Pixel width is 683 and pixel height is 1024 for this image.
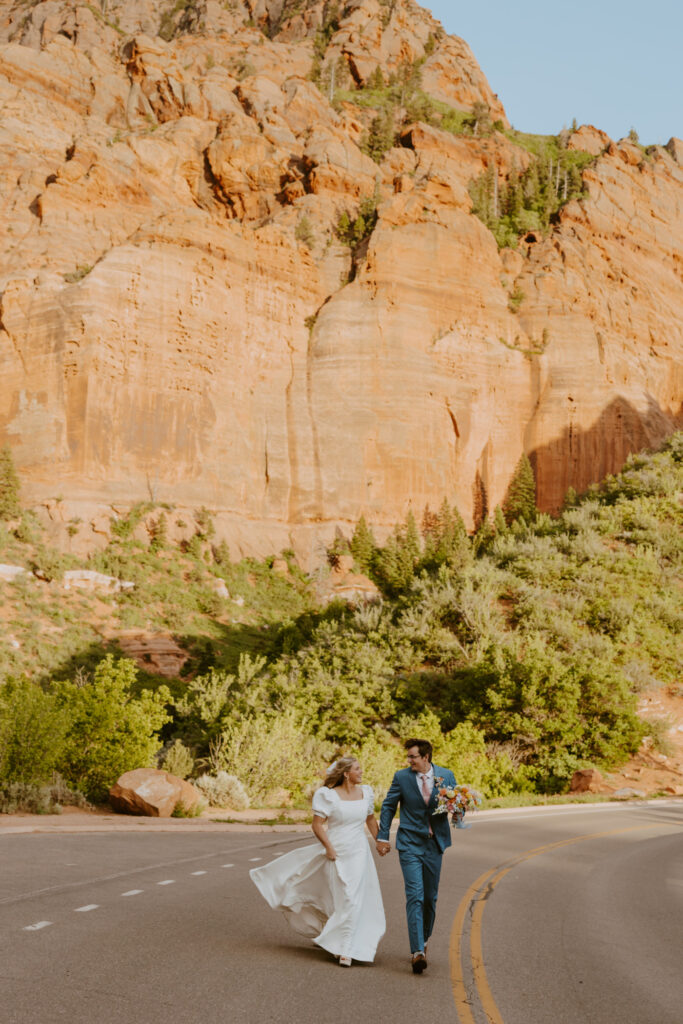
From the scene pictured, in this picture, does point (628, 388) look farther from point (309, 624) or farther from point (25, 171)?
point (25, 171)

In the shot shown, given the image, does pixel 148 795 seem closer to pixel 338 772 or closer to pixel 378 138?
pixel 338 772

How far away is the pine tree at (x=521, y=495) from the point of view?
219 feet

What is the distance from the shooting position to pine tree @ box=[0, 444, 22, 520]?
5328 cm

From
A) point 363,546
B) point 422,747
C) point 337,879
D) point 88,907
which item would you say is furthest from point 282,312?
point 337,879

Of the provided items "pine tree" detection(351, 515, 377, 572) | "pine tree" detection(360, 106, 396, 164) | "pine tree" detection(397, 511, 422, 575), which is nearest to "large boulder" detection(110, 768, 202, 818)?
"pine tree" detection(397, 511, 422, 575)

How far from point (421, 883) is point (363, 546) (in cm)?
Result: 5521

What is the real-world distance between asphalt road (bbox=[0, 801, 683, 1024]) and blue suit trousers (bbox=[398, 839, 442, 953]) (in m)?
0.34

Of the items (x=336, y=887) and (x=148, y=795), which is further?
(x=148, y=795)

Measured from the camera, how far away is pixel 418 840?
6.89 meters

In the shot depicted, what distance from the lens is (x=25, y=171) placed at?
67188mm

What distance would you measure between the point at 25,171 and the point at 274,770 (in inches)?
2327

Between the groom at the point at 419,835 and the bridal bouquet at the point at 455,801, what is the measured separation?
0.20ft

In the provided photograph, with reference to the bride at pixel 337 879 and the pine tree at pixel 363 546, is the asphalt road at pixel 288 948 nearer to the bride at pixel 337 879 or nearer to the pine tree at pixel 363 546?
the bride at pixel 337 879

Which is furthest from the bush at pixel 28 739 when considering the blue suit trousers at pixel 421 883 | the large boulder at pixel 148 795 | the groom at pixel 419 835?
the blue suit trousers at pixel 421 883
